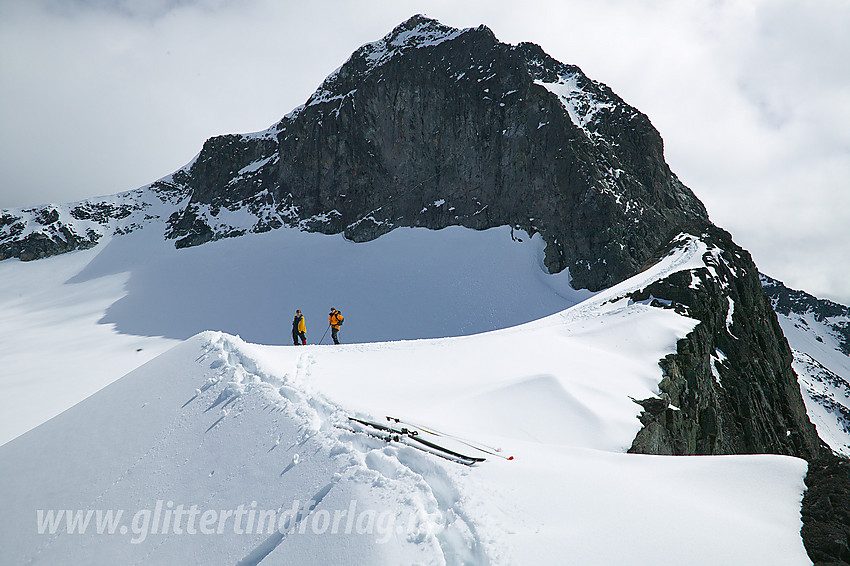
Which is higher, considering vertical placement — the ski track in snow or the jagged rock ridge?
the jagged rock ridge

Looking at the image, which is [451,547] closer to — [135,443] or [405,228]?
[135,443]

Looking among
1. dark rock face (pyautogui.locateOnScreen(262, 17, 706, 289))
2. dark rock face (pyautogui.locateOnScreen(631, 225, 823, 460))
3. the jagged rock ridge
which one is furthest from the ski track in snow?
dark rock face (pyautogui.locateOnScreen(262, 17, 706, 289))

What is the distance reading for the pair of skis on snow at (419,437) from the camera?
14.4 feet

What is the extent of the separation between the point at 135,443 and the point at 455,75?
4404 cm

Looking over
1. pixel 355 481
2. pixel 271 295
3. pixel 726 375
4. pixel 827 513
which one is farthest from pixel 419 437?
pixel 271 295

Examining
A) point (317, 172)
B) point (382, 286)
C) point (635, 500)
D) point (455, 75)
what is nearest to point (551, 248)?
point (382, 286)

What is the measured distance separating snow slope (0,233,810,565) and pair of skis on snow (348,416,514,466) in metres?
0.12

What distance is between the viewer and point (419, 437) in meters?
4.75

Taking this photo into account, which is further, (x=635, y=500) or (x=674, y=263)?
(x=674, y=263)

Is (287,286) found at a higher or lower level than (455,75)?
lower

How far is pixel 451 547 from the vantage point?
3236 millimetres

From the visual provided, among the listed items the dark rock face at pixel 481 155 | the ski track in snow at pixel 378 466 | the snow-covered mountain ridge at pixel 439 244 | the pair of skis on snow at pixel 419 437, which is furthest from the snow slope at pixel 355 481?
the dark rock face at pixel 481 155

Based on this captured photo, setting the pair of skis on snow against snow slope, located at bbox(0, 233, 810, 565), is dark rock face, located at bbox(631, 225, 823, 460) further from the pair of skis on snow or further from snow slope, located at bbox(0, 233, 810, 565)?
the pair of skis on snow

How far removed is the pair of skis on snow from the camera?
4391 mm
